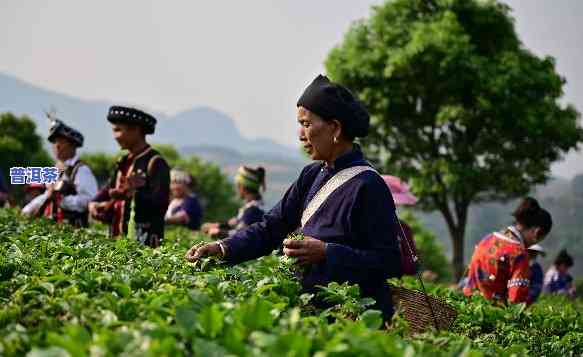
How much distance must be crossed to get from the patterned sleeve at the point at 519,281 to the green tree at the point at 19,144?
50.5 m

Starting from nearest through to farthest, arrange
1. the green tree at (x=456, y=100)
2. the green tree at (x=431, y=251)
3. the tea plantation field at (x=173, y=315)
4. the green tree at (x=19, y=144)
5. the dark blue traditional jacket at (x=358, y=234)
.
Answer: the tea plantation field at (x=173, y=315)
the dark blue traditional jacket at (x=358, y=234)
the green tree at (x=456, y=100)
the green tree at (x=19, y=144)
the green tree at (x=431, y=251)

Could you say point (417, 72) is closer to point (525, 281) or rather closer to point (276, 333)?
point (525, 281)

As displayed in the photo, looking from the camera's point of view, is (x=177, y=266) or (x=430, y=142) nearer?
(x=177, y=266)

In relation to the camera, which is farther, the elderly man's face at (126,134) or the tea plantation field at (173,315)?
the elderly man's face at (126,134)

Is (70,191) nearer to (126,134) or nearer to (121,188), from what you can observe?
(121,188)

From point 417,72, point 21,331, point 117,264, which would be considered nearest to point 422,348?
point 21,331

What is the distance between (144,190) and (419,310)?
385 cm

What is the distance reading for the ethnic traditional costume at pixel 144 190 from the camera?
780 centimetres

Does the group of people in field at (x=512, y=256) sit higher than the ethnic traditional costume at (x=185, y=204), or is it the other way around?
the ethnic traditional costume at (x=185, y=204)

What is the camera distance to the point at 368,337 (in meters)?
2.73

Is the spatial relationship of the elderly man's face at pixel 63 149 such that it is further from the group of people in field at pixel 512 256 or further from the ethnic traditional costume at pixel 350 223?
the ethnic traditional costume at pixel 350 223

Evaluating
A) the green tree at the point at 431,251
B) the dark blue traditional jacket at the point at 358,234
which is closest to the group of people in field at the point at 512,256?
the dark blue traditional jacket at the point at 358,234

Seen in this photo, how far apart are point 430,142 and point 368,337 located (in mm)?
27893

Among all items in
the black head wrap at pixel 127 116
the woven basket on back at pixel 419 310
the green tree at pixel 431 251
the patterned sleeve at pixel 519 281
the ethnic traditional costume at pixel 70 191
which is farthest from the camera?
the green tree at pixel 431 251
